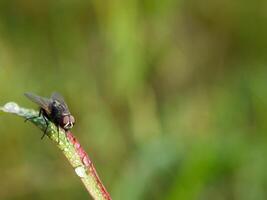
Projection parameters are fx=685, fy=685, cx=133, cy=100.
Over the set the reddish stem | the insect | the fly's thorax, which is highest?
the insect

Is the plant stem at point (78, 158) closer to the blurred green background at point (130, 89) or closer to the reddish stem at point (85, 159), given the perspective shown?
the reddish stem at point (85, 159)

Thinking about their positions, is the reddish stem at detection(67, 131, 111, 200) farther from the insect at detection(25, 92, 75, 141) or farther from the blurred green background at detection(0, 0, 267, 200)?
the blurred green background at detection(0, 0, 267, 200)

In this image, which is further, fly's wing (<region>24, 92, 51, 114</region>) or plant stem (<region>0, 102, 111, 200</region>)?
fly's wing (<region>24, 92, 51, 114</region>)

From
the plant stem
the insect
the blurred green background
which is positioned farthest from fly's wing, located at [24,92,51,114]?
the blurred green background

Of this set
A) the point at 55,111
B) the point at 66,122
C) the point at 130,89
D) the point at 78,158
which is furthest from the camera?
the point at 130,89

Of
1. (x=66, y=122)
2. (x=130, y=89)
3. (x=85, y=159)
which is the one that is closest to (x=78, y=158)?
(x=85, y=159)

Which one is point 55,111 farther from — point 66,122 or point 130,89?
point 130,89

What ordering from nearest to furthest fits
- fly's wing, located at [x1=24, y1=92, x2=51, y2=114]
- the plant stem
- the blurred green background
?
the plant stem → fly's wing, located at [x1=24, y1=92, x2=51, y2=114] → the blurred green background

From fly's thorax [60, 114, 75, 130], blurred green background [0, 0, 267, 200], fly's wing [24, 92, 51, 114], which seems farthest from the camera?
blurred green background [0, 0, 267, 200]

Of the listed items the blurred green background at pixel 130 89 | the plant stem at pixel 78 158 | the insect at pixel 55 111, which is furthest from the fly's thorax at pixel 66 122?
the blurred green background at pixel 130 89
